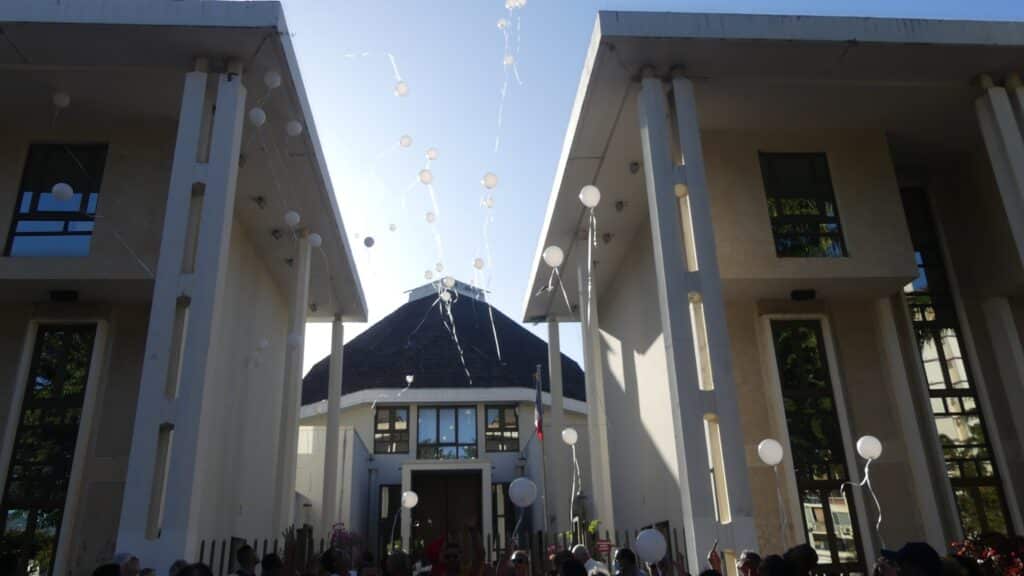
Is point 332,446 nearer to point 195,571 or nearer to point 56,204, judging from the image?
point 56,204

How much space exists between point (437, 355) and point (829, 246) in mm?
16895

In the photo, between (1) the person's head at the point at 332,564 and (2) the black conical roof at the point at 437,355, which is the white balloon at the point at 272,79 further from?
(2) the black conical roof at the point at 437,355

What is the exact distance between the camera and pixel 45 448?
1088 cm

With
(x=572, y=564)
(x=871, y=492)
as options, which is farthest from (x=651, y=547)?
(x=871, y=492)

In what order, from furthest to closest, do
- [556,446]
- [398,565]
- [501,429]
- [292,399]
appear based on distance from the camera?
[501,429]
[556,446]
[292,399]
[398,565]

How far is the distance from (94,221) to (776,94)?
10237 mm

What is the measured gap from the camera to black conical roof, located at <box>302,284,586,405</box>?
81.9 feet

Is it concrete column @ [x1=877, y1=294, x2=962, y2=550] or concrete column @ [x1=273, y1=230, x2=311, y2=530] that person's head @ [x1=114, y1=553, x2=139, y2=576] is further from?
concrete column @ [x1=877, y1=294, x2=962, y2=550]

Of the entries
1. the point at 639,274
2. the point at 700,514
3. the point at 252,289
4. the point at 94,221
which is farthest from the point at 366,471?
the point at 700,514

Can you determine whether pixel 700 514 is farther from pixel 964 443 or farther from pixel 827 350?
pixel 964 443

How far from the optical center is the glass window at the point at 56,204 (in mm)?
11016

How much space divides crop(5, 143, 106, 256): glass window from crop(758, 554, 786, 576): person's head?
10.4 metres

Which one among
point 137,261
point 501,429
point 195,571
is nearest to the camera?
point 195,571

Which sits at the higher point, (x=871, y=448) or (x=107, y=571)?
(x=871, y=448)
